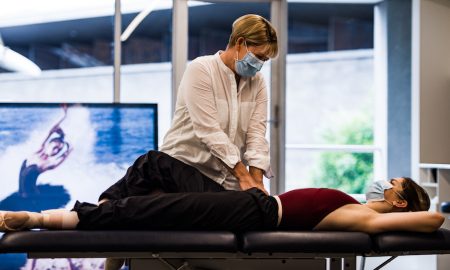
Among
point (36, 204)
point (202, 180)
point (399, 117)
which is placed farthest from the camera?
point (399, 117)

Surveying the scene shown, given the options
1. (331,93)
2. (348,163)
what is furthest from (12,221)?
(331,93)

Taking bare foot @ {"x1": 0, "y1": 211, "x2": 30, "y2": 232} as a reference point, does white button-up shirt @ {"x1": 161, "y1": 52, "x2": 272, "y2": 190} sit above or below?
above

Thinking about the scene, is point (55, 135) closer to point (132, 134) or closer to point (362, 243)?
point (132, 134)

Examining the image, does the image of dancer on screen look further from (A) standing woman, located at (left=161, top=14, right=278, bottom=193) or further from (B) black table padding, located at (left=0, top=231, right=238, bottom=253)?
(B) black table padding, located at (left=0, top=231, right=238, bottom=253)

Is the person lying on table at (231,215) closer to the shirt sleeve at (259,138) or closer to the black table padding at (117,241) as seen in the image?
the black table padding at (117,241)

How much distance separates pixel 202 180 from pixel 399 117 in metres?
4.02

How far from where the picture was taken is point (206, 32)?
8.73 meters

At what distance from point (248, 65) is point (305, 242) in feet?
2.33

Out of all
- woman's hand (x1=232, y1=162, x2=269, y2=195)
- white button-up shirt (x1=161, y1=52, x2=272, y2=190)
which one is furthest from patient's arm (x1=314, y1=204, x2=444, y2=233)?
white button-up shirt (x1=161, y1=52, x2=272, y2=190)

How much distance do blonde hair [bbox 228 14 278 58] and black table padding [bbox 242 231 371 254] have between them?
696mm

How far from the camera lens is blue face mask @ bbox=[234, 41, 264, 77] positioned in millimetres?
2499

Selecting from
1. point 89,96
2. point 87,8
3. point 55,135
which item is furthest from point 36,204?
point 87,8

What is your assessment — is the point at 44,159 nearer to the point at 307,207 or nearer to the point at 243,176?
the point at 243,176

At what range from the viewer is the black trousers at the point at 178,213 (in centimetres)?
219
